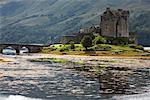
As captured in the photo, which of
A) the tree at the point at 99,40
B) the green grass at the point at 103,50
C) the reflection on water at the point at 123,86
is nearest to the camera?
the reflection on water at the point at 123,86

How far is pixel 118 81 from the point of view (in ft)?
211

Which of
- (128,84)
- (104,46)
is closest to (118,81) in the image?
(128,84)

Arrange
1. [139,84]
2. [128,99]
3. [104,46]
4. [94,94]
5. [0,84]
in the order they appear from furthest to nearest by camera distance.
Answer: [104,46] → [139,84] → [0,84] → [94,94] → [128,99]

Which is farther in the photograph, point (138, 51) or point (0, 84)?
point (138, 51)

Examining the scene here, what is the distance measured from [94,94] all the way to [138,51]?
12896 cm

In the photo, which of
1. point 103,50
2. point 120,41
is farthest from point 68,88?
point 120,41

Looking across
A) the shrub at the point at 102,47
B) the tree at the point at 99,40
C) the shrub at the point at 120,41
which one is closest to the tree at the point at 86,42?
the shrub at the point at 102,47

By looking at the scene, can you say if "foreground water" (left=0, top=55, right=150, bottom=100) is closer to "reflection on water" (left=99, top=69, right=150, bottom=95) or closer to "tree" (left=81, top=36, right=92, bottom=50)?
"reflection on water" (left=99, top=69, right=150, bottom=95)

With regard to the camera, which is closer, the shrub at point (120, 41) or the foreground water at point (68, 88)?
the foreground water at point (68, 88)

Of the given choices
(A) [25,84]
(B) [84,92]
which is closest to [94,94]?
(B) [84,92]

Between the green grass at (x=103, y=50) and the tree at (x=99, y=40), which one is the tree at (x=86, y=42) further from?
the tree at (x=99, y=40)

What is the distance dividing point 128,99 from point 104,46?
425 ft

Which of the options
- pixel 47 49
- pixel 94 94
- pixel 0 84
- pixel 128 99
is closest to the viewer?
pixel 128 99

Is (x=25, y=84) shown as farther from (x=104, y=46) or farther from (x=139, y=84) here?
(x=104, y=46)
